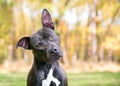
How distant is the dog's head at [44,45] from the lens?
4027 millimetres

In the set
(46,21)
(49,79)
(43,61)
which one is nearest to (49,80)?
(49,79)

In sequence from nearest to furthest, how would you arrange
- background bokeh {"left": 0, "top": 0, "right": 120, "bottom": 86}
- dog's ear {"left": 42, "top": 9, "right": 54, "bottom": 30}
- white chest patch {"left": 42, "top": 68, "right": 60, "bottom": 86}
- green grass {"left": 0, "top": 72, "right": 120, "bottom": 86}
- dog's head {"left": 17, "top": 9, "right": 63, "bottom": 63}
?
dog's head {"left": 17, "top": 9, "right": 63, "bottom": 63}, white chest patch {"left": 42, "top": 68, "right": 60, "bottom": 86}, dog's ear {"left": 42, "top": 9, "right": 54, "bottom": 30}, green grass {"left": 0, "top": 72, "right": 120, "bottom": 86}, background bokeh {"left": 0, "top": 0, "right": 120, "bottom": 86}

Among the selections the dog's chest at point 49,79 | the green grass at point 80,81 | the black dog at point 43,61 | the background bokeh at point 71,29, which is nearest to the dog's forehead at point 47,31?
the black dog at point 43,61

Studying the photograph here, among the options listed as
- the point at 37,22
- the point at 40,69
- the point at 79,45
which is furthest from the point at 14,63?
the point at 40,69

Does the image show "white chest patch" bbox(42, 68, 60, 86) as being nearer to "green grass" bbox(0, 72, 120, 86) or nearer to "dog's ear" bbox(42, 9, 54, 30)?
"dog's ear" bbox(42, 9, 54, 30)

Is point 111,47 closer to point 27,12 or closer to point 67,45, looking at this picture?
point 67,45

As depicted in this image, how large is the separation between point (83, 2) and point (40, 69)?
1483 cm

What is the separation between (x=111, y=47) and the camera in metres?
19.1

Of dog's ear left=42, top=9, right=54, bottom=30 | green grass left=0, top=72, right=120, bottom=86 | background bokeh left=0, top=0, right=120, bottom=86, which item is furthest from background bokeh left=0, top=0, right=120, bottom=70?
dog's ear left=42, top=9, right=54, bottom=30

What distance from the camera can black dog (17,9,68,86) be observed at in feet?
13.5

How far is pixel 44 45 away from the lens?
4.11 meters

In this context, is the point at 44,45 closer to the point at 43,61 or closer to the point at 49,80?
the point at 43,61

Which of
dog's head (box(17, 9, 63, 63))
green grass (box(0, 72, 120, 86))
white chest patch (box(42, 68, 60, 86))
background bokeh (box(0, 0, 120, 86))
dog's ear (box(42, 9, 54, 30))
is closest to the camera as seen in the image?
dog's head (box(17, 9, 63, 63))

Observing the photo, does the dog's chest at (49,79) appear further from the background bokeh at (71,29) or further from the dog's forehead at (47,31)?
the background bokeh at (71,29)
